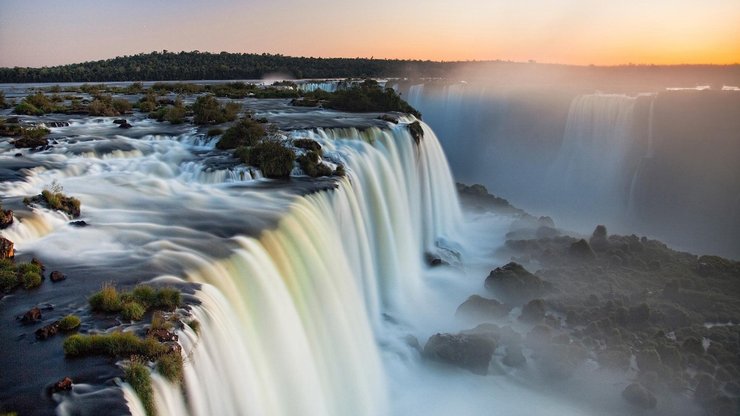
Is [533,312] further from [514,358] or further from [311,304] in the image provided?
[311,304]

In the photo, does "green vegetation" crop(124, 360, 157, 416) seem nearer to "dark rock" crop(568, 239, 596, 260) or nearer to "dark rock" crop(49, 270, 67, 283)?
"dark rock" crop(49, 270, 67, 283)

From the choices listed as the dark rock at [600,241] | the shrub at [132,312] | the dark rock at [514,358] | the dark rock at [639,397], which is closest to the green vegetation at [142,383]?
the shrub at [132,312]

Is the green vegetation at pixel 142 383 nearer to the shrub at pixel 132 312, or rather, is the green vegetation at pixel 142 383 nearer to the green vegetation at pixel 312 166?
Result: the shrub at pixel 132 312

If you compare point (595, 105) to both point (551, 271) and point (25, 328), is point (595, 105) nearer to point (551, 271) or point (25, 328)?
point (551, 271)

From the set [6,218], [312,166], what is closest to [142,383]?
[6,218]

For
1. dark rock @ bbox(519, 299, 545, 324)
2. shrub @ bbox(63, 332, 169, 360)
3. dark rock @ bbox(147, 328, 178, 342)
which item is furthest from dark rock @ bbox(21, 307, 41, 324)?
dark rock @ bbox(519, 299, 545, 324)
